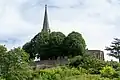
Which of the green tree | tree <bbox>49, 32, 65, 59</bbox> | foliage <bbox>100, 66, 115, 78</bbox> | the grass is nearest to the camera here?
the grass

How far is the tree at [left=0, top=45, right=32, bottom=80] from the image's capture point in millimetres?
31514

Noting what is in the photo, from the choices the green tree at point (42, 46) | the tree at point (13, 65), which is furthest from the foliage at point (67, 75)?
the green tree at point (42, 46)

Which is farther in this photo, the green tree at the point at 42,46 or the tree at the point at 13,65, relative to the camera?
the green tree at the point at 42,46

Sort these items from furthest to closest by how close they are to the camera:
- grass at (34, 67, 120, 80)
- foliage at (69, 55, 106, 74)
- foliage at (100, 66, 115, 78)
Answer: foliage at (69, 55, 106, 74), foliage at (100, 66, 115, 78), grass at (34, 67, 120, 80)

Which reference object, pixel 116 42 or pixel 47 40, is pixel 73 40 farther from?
pixel 116 42

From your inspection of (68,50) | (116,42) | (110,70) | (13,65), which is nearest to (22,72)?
(13,65)

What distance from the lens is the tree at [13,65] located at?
3151cm

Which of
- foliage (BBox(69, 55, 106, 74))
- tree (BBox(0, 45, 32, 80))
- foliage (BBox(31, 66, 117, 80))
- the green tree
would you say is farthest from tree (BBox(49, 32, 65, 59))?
tree (BBox(0, 45, 32, 80))

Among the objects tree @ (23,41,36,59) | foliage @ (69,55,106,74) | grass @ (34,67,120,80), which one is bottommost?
grass @ (34,67,120,80)

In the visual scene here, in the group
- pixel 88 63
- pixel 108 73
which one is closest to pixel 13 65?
pixel 108 73

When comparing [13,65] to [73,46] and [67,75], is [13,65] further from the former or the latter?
[73,46]

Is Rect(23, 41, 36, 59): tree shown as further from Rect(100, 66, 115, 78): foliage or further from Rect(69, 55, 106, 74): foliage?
Rect(100, 66, 115, 78): foliage

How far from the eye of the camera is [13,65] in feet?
105

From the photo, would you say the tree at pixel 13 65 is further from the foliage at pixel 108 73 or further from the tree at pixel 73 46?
the tree at pixel 73 46
